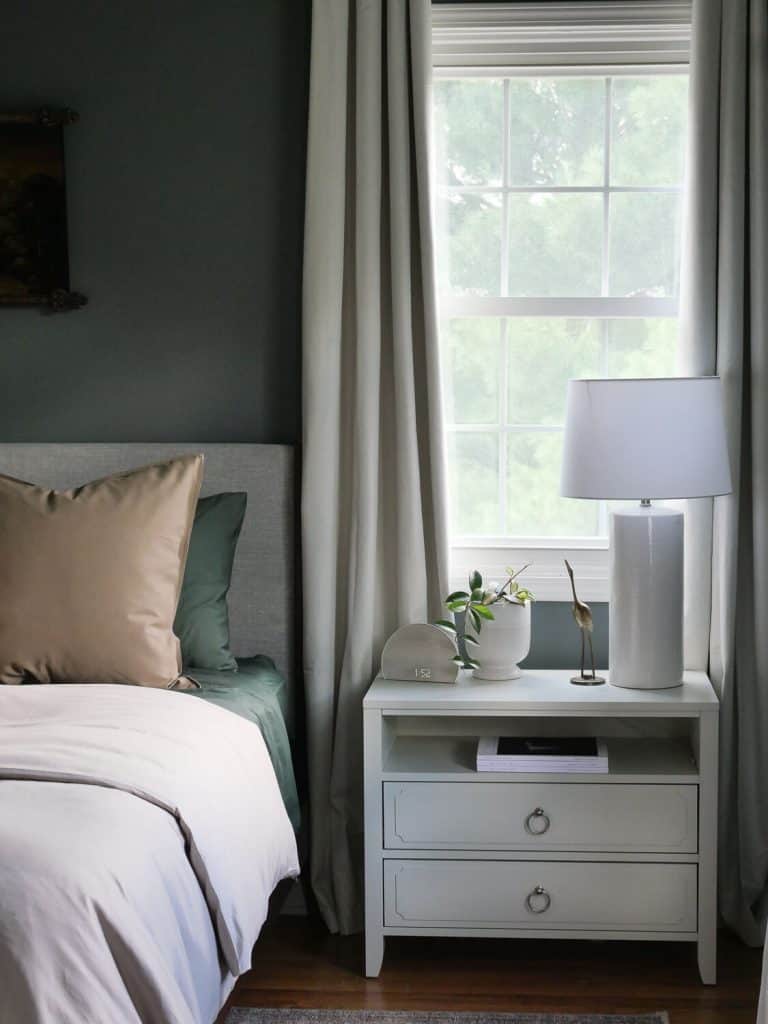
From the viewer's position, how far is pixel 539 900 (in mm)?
2748

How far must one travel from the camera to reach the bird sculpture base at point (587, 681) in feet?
9.45

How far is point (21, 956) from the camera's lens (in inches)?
58.9

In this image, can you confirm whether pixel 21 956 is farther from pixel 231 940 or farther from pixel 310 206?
pixel 310 206

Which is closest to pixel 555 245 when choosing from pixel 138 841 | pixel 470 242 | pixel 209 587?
pixel 470 242

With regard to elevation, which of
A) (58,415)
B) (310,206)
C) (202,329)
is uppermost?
(310,206)

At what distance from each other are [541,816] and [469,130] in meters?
1.85

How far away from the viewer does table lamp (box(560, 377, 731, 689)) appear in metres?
2.62

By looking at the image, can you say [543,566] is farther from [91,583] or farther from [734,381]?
[91,583]

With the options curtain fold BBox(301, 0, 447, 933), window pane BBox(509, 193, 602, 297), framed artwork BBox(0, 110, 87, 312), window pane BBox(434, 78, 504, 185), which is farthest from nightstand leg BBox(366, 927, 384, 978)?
window pane BBox(434, 78, 504, 185)

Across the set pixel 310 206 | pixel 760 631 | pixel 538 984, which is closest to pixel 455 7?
pixel 310 206

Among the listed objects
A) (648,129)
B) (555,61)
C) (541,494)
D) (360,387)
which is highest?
(555,61)

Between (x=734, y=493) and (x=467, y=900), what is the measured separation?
4.01 feet

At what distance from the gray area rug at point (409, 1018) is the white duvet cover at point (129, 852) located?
376 mm

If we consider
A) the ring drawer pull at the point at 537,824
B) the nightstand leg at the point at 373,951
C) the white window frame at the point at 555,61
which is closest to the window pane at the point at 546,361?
the white window frame at the point at 555,61
